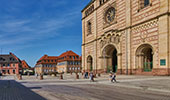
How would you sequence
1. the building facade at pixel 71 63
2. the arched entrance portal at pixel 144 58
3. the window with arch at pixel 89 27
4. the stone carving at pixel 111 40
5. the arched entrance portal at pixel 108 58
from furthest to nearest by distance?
the building facade at pixel 71 63, the window with arch at pixel 89 27, the arched entrance portal at pixel 108 58, the stone carving at pixel 111 40, the arched entrance portal at pixel 144 58

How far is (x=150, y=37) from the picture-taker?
26750mm

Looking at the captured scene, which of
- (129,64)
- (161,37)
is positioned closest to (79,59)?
(129,64)

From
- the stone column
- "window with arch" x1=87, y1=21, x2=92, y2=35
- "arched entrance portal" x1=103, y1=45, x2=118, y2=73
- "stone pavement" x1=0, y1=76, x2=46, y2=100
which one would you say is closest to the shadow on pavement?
"stone pavement" x1=0, y1=76, x2=46, y2=100

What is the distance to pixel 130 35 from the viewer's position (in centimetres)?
3106

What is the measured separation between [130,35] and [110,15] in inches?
365

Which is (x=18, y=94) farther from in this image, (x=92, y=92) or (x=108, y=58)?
(x=108, y=58)

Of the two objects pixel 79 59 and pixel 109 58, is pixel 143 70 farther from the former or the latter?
pixel 79 59

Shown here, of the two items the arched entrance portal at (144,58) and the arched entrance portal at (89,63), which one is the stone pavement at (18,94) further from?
the arched entrance portal at (89,63)

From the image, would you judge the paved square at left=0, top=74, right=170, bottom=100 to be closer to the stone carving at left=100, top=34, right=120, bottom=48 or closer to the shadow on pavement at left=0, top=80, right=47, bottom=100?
the shadow on pavement at left=0, top=80, right=47, bottom=100

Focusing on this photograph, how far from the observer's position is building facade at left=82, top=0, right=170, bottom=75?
2452 cm

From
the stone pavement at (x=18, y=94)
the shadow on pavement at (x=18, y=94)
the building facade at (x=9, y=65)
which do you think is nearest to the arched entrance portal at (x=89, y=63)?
the stone pavement at (x=18, y=94)

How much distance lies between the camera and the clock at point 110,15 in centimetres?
3762

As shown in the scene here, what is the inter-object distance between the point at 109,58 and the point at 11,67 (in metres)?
68.7

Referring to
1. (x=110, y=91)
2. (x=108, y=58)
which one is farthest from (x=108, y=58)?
(x=110, y=91)
